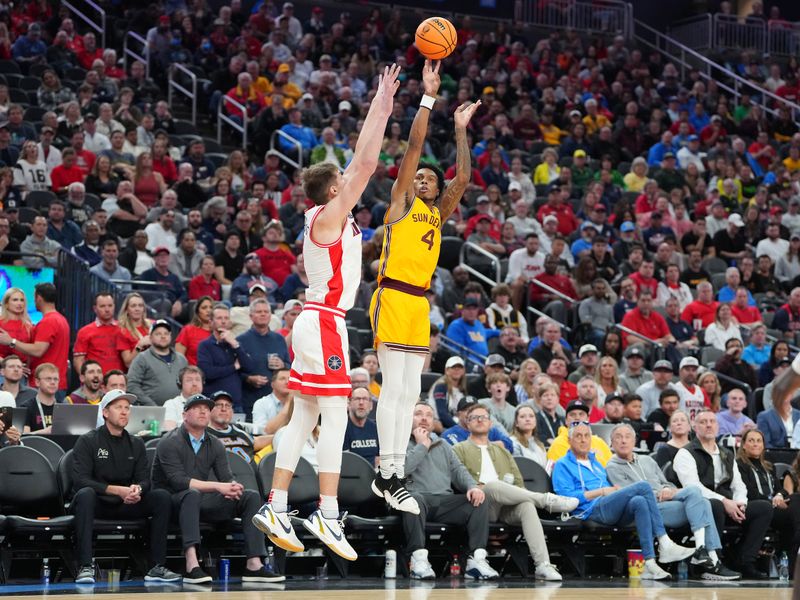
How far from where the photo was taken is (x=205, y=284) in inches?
576

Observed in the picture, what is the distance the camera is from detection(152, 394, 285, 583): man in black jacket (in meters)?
9.84

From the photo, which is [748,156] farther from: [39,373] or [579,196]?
[39,373]

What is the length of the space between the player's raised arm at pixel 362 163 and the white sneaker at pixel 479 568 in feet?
14.4

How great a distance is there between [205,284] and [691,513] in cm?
617

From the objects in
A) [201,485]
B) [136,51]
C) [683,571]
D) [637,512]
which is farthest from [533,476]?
[136,51]

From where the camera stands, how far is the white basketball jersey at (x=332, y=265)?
7.13 metres

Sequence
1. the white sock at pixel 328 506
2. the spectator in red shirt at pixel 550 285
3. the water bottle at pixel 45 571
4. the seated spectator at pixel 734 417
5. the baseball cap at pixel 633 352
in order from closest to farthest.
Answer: the white sock at pixel 328 506, the water bottle at pixel 45 571, the seated spectator at pixel 734 417, the baseball cap at pixel 633 352, the spectator in red shirt at pixel 550 285

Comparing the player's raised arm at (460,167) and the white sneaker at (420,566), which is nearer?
the player's raised arm at (460,167)

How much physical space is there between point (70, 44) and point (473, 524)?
1206 centimetres

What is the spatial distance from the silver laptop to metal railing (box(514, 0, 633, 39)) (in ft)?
60.9

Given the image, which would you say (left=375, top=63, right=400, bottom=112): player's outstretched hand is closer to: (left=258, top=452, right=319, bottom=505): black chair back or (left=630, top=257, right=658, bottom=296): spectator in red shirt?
(left=258, top=452, right=319, bottom=505): black chair back

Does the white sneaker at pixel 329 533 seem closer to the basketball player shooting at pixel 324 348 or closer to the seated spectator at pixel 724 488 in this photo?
the basketball player shooting at pixel 324 348

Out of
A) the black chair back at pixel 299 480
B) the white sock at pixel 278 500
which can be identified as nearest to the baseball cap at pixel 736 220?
the black chair back at pixel 299 480

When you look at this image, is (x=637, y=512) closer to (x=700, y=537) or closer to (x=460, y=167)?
(x=700, y=537)
